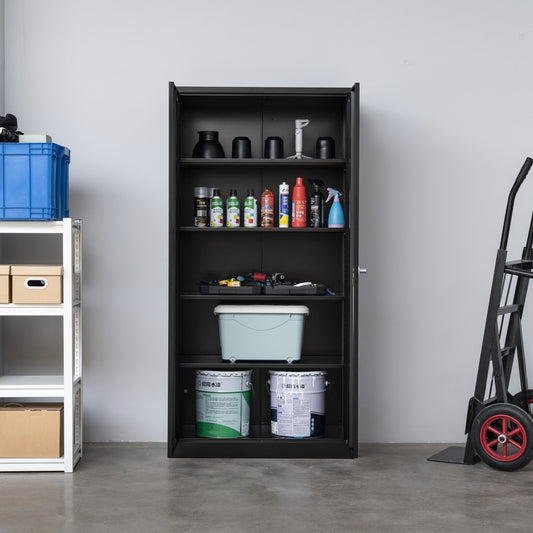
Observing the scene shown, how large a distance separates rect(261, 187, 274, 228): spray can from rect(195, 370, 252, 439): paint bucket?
0.91m

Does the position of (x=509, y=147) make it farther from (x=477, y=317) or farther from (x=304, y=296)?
(x=304, y=296)

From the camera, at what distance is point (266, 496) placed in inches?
139

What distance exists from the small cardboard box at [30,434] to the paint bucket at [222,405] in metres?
0.85

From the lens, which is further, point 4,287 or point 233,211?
point 233,211

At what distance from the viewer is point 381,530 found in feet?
10.2

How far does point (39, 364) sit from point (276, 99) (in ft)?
7.18

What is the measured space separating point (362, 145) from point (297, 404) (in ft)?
5.41

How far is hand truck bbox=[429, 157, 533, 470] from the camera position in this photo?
3898 mm

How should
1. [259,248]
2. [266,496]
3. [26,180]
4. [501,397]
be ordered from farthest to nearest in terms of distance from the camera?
[259,248] → [501,397] → [26,180] → [266,496]

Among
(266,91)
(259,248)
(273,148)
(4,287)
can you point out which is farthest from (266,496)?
(266,91)

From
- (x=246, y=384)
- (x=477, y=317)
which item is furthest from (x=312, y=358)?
(x=477, y=317)

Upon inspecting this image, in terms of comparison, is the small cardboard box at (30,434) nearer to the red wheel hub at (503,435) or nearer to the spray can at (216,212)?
the spray can at (216,212)

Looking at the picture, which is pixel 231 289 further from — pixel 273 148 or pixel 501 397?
pixel 501 397

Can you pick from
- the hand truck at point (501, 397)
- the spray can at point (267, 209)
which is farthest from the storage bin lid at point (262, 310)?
the hand truck at point (501, 397)
